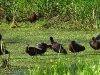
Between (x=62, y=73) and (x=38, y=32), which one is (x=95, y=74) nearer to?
(x=62, y=73)

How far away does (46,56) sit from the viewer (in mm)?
10336

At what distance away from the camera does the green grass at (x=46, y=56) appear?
23.8 ft

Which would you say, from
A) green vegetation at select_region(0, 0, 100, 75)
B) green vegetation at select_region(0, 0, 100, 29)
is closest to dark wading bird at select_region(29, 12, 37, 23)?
green vegetation at select_region(0, 0, 100, 75)

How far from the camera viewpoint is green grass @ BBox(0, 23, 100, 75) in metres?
7.24

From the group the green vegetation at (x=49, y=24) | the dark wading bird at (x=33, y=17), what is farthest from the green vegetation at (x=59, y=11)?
the dark wading bird at (x=33, y=17)

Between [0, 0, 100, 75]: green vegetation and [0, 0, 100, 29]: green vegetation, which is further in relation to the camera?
[0, 0, 100, 29]: green vegetation

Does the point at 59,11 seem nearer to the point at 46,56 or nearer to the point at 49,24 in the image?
the point at 49,24

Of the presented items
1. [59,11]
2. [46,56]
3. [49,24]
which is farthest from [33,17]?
[46,56]

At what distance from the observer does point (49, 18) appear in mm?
15227

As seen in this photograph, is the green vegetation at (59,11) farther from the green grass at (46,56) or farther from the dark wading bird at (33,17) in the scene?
the green grass at (46,56)

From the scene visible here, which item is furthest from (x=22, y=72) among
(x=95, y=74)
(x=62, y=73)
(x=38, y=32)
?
(x=38, y=32)

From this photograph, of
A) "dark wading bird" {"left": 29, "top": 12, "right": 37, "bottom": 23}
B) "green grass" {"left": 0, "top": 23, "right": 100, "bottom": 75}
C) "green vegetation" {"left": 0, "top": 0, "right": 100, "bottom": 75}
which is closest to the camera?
"green grass" {"left": 0, "top": 23, "right": 100, "bottom": 75}

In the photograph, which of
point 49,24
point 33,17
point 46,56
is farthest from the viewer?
point 49,24

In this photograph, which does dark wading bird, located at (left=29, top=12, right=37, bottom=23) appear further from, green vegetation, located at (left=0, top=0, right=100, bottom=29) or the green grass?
green vegetation, located at (left=0, top=0, right=100, bottom=29)
